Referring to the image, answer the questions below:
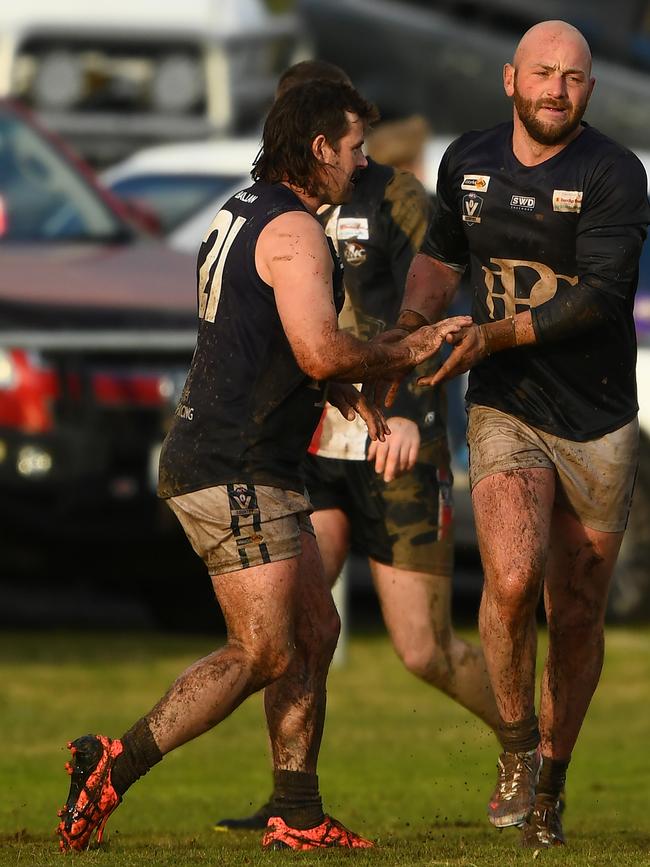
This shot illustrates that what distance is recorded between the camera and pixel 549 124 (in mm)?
6352

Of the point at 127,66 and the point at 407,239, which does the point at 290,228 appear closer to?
the point at 407,239

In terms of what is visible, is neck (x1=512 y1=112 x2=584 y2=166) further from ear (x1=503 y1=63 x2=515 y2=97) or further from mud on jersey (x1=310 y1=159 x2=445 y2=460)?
mud on jersey (x1=310 y1=159 x2=445 y2=460)

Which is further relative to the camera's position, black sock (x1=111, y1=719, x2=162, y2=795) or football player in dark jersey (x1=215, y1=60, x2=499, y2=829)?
football player in dark jersey (x1=215, y1=60, x2=499, y2=829)

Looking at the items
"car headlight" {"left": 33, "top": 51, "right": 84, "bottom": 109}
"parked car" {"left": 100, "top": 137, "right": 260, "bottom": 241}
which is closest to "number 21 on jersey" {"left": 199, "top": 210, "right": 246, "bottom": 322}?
"parked car" {"left": 100, "top": 137, "right": 260, "bottom": 241}

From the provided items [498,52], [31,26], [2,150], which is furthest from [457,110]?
[2,150]

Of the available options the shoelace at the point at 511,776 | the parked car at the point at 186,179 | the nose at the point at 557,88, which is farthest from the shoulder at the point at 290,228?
the parked car at the point at 186,179

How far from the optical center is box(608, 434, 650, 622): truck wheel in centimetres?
1212

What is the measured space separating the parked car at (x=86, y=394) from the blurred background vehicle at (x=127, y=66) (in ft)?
15.8

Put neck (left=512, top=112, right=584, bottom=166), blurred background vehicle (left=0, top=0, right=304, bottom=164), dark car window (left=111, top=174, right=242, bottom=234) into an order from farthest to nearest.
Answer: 1. blurred background vehicle (left=0, top=0, right=304, bottom=164)
2. dark car window (left=111, top=174, right=242, bottom=234)
3. neck (left=512, top=112, right=584, bottom=166)

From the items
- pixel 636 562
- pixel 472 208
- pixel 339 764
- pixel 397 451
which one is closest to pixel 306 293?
pixel 472 208

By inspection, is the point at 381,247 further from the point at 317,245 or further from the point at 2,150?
the point at 2,150

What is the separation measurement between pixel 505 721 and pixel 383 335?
117cm

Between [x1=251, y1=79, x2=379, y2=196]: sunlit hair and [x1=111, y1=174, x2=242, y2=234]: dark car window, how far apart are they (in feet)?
21.4

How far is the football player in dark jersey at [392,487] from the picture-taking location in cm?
730
